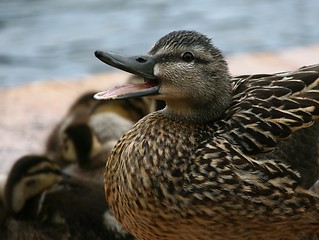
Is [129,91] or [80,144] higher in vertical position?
[129,91]

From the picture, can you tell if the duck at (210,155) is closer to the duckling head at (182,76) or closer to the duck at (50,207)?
the duckling head at (182,76)

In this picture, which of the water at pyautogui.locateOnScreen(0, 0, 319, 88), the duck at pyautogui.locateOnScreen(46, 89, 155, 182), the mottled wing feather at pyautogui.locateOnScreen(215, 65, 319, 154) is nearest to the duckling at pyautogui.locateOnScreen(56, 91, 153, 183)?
the duck at pyautogui.locateOnScreen(46, 89, 155, 182)

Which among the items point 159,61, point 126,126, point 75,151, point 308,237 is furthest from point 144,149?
point 126,126

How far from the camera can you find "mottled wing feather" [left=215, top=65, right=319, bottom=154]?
10.3 feet

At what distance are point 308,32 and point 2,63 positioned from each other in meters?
2.28

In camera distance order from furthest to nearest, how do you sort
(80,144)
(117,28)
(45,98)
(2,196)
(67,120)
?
(117,28) < (45,98) < (67,120) < (80,144) < (2,196)

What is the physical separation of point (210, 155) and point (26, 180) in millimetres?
1195

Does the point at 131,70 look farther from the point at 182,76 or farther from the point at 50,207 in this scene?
the point at 50,207

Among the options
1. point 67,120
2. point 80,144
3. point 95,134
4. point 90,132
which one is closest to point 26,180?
point 80,144

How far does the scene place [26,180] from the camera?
13.4ft

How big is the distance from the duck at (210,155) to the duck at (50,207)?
673mm

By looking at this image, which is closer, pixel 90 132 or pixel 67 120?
pixel 90 132

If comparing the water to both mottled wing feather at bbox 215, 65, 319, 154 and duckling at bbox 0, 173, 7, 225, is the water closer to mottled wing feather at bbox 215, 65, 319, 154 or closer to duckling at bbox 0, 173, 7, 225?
duckling at bbox 0, 173, 7, 225

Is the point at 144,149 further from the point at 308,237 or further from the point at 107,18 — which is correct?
the point at 107,18
